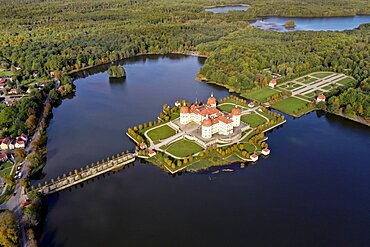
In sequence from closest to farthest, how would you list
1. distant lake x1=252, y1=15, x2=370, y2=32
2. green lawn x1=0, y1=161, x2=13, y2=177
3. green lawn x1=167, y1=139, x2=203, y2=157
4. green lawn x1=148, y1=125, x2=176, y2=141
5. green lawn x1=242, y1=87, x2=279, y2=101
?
green lawn x1=0, y1=161, x2=13, y2=177 → green lawn x1=167, y1=139, x2=203, y2=157 → green lawn x1=148, y1=125, x2=176, y2=141 → green lawn x1=242, y1=87, x2=279, y2=101 → distant lake x1=252, y1=15, x2=370, y2=32

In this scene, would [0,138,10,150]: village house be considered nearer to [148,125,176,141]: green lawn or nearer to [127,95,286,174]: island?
[127,95,286,174]: island

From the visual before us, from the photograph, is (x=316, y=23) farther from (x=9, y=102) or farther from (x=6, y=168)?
(x=6, y=168)

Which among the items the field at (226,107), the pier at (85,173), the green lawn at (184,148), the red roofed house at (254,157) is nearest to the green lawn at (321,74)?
the field at (226,107)

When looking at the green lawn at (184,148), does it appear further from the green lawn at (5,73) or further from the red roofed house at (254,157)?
the green lawn at (5,73)

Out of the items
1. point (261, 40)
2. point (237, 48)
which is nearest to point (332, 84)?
point (237, 48)

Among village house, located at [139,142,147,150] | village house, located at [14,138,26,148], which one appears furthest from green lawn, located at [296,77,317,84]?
village house, located at [14,138,26,148]

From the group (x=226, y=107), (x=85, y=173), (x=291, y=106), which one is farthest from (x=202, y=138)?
(x=291, y=106)

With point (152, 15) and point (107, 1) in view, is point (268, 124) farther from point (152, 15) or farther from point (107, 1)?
point (107, 1)
